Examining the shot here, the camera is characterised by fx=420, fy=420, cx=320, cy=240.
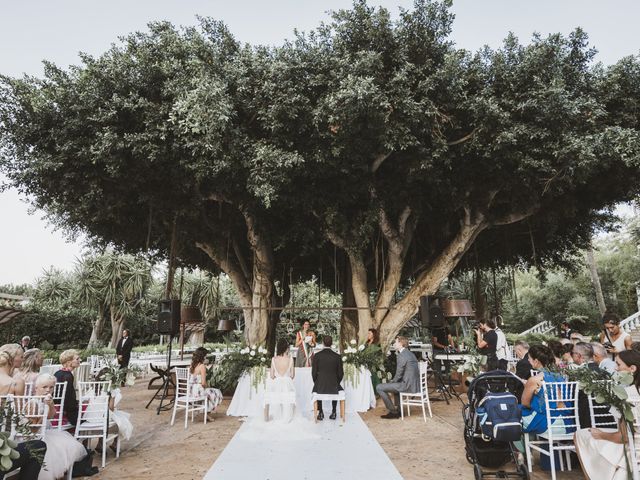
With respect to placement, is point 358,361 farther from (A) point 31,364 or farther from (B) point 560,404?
(A) point 31,364

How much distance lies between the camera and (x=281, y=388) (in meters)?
7.14

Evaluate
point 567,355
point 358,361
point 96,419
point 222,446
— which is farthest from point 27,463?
point 567,355

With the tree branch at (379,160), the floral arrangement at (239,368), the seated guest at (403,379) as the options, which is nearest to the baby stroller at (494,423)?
the seated guest at (403,379)

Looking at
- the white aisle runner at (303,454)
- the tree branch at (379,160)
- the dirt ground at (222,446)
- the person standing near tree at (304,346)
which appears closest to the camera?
the white aisle runner at (303,454)

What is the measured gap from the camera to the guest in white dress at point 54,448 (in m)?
4.11

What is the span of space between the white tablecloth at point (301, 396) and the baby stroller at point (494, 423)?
12.0ft

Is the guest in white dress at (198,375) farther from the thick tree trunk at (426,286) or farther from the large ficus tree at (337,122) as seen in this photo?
the thick tree trunk at (426,286)

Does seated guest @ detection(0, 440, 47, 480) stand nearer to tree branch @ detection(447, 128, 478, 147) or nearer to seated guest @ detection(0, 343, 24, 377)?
seated guest @ detection(0, 343, 24, 377)

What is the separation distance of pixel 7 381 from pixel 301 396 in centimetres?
500

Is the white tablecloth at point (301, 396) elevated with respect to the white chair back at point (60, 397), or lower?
lower

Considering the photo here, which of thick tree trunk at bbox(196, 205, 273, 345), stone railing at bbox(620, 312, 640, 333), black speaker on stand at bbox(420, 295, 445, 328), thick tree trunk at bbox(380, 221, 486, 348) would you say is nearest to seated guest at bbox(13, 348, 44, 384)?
thick tree trunk at bbox(196, 205, 273, 345)

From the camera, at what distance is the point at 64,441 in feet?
14.4

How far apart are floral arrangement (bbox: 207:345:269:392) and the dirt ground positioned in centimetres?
83

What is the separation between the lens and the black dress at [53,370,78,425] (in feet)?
16.6
